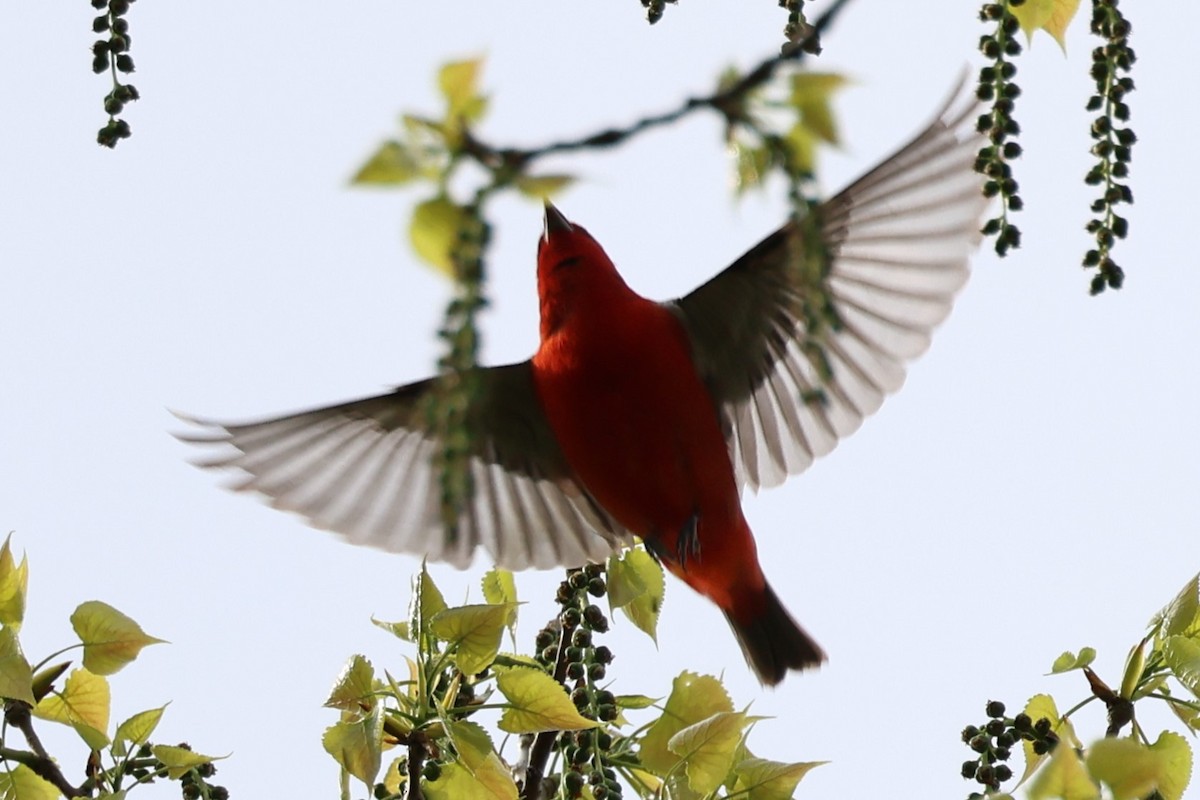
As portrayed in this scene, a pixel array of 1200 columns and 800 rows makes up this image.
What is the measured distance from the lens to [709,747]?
2.78 metres

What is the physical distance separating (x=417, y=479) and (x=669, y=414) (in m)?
0.85

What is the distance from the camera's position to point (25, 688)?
2.67 metres

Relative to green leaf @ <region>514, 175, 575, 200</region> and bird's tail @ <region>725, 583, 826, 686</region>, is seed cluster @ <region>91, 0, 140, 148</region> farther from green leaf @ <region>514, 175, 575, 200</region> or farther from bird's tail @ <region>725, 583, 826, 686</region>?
bird's tail @ <region>725, 583, 826, 686</region>

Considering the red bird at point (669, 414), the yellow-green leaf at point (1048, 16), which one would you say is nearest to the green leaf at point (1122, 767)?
the yellow-green leaf at point (1048, 16)

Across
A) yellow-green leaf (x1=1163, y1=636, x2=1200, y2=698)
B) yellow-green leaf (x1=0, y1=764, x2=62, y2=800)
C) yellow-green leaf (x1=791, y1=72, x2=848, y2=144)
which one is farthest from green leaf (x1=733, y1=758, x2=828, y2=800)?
yellow-green leaf (x1=791, y1=72, x2=848, y2=144)

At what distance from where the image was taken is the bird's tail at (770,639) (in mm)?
4398

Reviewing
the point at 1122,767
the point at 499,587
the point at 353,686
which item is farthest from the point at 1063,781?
the point at 499,587

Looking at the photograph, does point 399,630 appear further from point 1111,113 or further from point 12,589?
point 1111,113

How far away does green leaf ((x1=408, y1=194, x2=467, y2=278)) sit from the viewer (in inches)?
47.0

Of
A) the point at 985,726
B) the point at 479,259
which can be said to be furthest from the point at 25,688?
the point at 479,259

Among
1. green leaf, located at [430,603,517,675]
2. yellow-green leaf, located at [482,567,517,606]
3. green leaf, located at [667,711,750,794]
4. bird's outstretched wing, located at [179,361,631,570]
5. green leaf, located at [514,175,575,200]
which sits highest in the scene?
bird's outstretched wing, located at [179,361,631,570]

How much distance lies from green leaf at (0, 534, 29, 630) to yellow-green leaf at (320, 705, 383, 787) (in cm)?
65

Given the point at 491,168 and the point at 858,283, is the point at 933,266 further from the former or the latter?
the point at 491,168

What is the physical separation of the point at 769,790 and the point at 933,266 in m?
1.67
